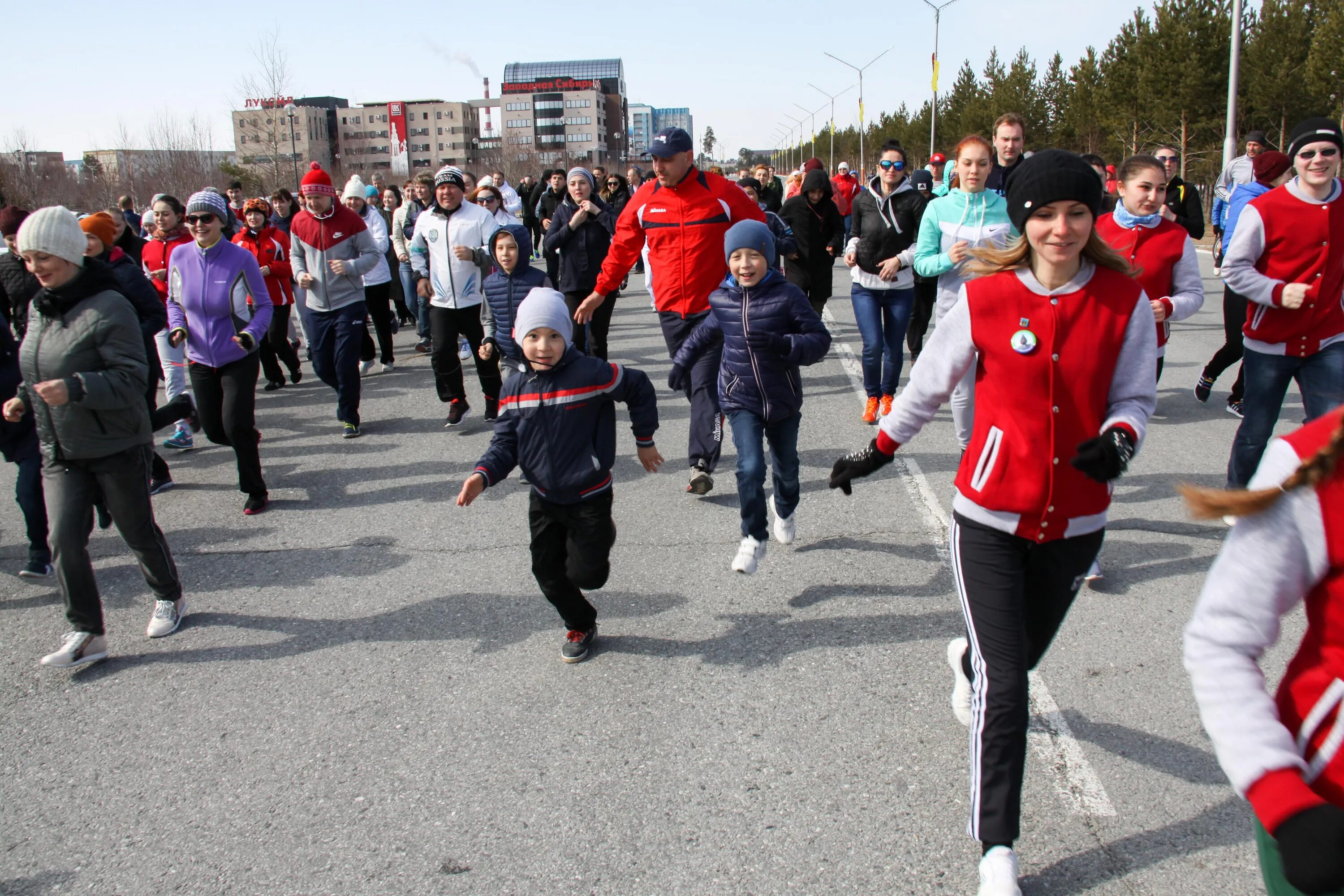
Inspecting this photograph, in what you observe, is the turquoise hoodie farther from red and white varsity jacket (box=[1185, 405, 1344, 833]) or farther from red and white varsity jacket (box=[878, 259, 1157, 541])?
red and white varsity jacket (box=[1185, 405, 1344, 833])

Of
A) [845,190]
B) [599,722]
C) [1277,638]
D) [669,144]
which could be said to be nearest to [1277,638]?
[1277,638]

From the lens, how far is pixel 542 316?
4152 mm

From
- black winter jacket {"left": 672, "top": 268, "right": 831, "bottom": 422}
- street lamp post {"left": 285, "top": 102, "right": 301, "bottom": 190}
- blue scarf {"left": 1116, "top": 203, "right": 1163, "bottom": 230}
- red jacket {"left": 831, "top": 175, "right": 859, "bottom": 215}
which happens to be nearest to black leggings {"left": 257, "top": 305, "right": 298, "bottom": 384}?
black winter jacket {"left": 672, "top": 268, "right": 831, "bottom": 422}

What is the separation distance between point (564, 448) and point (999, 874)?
2347 mm

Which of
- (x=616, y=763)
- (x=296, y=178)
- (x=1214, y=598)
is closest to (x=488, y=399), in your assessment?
(x=616, y=763)

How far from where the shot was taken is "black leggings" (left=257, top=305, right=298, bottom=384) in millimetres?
10312

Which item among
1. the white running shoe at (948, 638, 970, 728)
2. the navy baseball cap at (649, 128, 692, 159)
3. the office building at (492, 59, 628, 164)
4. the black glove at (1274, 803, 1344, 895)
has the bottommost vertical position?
the white running shoe at (948, 638, 970, 728)

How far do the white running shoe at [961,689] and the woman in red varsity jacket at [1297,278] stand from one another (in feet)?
8.74

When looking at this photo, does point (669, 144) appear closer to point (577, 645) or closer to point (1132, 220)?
point (1132, 220)

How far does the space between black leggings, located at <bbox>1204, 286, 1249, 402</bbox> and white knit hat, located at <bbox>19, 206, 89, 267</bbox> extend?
7209 mm

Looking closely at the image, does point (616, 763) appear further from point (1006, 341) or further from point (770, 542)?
point (770, 542)

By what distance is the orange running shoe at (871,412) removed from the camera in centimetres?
816

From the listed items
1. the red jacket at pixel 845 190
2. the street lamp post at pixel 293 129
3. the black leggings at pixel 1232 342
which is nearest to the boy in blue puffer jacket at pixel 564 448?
the black leggings at pixel 1232 342

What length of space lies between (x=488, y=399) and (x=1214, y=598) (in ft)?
25.5
